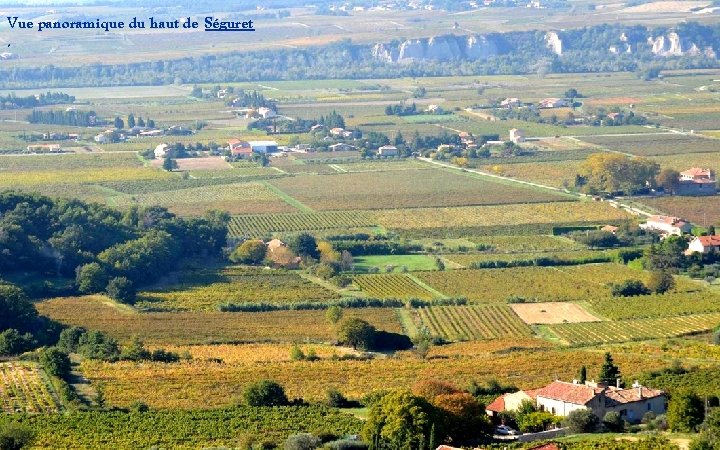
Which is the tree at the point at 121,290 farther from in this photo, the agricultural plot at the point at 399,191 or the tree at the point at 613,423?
the tree at the point at 613,423

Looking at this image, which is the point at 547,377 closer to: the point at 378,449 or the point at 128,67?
the point at 378,449

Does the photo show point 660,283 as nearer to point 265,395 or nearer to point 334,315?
point 334,315

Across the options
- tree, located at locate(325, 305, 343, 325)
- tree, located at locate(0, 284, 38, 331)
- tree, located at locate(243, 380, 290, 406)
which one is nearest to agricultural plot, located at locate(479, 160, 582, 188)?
tree, located at locate(325, 305, 343, 325)

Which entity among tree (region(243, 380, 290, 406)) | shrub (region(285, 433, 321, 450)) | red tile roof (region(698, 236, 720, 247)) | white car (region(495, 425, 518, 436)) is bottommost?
red tile roof (region(698, 236, 720, 247))

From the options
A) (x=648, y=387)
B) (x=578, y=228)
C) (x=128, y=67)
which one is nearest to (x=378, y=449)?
(x=648, y=387)

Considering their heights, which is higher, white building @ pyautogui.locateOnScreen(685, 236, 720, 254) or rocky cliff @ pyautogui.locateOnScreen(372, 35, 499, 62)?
white building @ pyautogui.locateOnScreen(685, 236, 720, 254)

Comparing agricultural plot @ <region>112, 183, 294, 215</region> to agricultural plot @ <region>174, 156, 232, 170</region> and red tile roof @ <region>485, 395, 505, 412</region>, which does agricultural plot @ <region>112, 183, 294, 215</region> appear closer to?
agricultural plot @ <region>174, 156, 232, 170</region>

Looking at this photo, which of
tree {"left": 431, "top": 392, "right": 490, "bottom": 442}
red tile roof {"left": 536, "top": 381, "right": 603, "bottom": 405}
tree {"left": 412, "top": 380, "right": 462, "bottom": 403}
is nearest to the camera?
tree {"left": 431, "top": 392, "right": 490, "bottom": 442}

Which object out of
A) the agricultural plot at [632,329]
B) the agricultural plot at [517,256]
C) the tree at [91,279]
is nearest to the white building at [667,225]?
the agricultural plot at [517,256]
